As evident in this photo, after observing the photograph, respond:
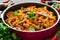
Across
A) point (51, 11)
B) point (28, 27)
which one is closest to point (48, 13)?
point (51, 11)

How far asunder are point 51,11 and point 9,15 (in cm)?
26

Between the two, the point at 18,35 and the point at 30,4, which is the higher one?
the point at 30,4

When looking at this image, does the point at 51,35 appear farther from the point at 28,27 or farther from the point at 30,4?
the point at 30,4

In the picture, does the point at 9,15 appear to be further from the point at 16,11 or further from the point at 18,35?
the point at 18,35

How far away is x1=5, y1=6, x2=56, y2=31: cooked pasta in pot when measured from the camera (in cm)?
117

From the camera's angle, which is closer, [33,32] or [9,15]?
[33,32]

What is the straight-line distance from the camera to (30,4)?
1.32 metres

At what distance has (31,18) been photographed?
1.21m

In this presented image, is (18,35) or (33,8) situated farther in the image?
(33,8)

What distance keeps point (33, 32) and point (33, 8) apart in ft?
0.76

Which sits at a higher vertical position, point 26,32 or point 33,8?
point 33,8

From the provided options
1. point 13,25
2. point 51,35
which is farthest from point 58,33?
point 13,25

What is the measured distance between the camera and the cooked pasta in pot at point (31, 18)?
1171 mm

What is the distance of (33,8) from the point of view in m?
1.30
